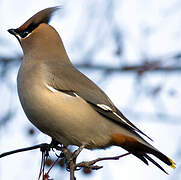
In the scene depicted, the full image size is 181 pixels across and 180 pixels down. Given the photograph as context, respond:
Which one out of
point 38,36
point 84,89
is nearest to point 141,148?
point 84,89

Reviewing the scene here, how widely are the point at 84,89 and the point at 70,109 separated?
293 millimetres

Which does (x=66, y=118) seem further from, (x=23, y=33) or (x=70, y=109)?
(x=23, y=33)

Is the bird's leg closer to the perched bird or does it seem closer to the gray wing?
the perched bird

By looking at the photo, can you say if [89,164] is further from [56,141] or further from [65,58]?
[65,58]

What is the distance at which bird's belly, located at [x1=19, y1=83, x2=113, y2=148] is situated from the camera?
3990 mm

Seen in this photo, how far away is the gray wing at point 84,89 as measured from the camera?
4.19 meters

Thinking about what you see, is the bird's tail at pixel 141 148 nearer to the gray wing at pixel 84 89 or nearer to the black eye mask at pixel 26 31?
the gray wing at pixel 84 89

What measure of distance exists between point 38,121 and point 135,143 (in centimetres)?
74

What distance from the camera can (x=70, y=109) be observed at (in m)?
4.09

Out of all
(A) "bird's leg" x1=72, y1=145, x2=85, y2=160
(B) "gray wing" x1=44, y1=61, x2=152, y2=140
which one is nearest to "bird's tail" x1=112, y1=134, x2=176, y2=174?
(B) "gray wing" x1=44, y1=61, x2=152, y2=140

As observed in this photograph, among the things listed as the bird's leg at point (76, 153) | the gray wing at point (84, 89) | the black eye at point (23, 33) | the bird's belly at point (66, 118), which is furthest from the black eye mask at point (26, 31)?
the bird's leg at point (76, 153)

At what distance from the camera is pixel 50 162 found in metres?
3.75

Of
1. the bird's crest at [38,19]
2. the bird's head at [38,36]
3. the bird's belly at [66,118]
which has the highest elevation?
the bird's crest at [38,19]

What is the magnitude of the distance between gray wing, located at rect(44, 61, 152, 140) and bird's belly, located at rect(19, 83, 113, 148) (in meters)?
0.06
